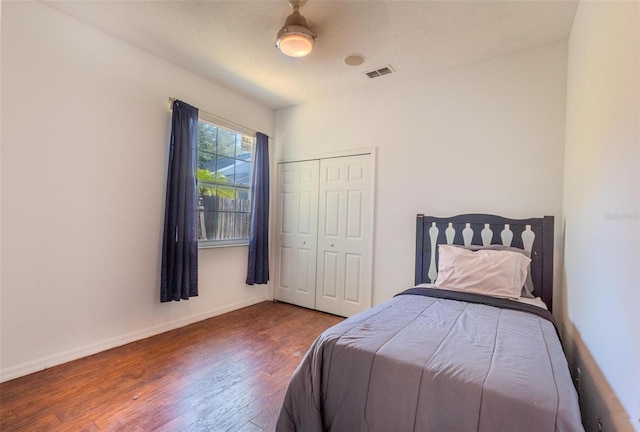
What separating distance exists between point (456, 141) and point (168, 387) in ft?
10.2

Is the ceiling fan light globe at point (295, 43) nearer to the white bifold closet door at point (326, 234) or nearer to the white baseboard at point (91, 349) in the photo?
the white bifold closet door at point (326, 234)

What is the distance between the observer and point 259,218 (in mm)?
3730

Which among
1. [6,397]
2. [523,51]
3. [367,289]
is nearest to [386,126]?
[523,51]

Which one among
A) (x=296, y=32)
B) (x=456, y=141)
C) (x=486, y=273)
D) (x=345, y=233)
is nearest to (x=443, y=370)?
(x=486, y=273)

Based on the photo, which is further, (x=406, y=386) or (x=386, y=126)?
(x=386, y=126)

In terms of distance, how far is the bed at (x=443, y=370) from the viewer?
948 mm

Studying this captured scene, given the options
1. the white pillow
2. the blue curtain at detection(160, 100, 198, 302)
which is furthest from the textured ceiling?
the white pillow

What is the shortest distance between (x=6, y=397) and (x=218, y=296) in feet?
5.88

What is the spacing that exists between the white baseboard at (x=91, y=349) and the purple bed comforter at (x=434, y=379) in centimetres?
196

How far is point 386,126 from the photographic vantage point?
3.21m

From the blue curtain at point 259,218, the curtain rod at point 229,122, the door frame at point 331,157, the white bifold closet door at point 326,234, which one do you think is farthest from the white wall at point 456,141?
the curtain rod at point 229,122

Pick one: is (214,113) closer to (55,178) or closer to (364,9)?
(55,178)

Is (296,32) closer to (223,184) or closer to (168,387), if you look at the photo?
(223,184)

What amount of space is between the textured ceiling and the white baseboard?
260 cm
